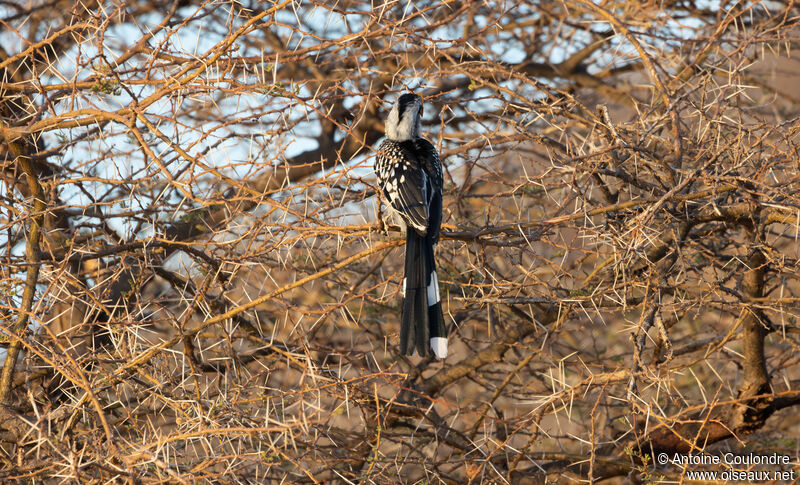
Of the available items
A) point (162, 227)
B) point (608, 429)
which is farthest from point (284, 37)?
point (608, 429)

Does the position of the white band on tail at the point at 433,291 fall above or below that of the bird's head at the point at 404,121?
below

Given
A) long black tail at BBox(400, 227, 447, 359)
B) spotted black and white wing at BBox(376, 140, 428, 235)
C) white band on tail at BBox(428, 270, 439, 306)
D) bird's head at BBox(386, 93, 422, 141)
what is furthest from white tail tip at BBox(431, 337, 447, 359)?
bird's head at BBox(386, 93, 422, 141)

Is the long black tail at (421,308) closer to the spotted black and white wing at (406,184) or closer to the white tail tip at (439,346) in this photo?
the white tail tip at (439,346)

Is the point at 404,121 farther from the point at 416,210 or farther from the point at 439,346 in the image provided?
the point at 439,346

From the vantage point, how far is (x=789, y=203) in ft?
8.23

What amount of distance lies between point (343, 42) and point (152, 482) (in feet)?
5.72

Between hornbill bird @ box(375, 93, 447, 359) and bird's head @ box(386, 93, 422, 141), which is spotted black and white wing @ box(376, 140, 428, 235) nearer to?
hornbill bird @ box(375, 93, 447, 359)

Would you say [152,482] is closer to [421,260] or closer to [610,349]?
[421,260]

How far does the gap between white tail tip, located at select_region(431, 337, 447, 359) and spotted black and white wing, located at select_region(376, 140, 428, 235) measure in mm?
488

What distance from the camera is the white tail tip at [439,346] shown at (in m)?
2.81

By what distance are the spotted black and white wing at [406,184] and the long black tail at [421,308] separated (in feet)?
0.41

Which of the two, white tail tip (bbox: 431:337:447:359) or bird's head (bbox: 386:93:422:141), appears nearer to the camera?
white tail tip (bbox: 431:337:447:359)

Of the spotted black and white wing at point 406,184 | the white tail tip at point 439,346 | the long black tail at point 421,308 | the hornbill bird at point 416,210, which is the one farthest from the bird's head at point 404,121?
the white tail tip at point 439,346

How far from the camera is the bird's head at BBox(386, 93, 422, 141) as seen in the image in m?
3.77
